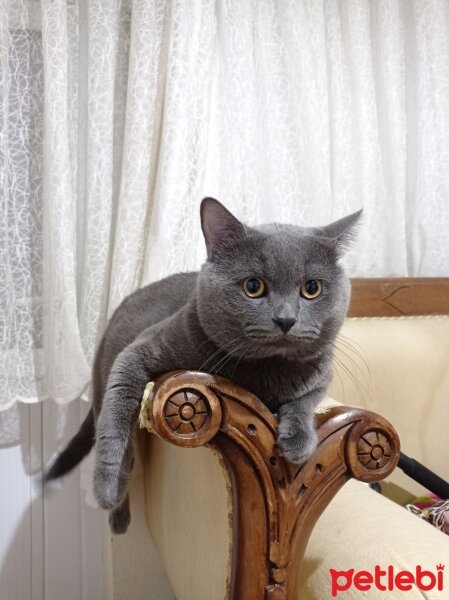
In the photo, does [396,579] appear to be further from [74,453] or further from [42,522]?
[42,522]

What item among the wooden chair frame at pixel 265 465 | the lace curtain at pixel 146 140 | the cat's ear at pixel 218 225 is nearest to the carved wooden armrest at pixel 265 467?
the wooden chair frame at pixel 265 465

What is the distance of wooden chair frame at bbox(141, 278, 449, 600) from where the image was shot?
2.19ft

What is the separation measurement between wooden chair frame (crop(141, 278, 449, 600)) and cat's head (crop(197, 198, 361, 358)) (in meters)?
0.09

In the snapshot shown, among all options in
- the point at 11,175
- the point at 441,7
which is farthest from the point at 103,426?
the point at 441,7

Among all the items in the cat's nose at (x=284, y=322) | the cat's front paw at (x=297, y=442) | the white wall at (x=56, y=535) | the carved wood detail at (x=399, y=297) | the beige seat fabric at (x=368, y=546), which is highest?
the cat's nose at (x=284, y=322)

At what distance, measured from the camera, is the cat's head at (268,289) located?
2.41 feet

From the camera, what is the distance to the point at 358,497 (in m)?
0.85

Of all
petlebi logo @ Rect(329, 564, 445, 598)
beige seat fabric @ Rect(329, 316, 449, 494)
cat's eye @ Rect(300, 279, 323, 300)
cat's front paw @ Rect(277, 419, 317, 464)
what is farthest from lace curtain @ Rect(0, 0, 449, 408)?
→ petlebi logo @ Rect(329, 564, 445, 598)

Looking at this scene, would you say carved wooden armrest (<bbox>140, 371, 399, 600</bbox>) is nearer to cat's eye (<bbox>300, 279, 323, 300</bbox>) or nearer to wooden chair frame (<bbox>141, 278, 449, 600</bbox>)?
wooden chair frame (<bbox>141, 278, 449, 600</bbox>)

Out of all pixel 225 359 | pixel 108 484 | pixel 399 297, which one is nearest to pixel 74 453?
pixel 108 484

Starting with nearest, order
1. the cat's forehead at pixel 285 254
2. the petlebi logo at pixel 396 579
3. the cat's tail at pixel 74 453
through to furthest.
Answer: the petlebi logo at pixel 396 579 < the cat's forehead at pixel 285 254 < the cat's tail at pixel 74 453

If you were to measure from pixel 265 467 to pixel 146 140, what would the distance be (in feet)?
2.93

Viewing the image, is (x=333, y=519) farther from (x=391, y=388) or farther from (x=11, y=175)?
(x=11, y=175)

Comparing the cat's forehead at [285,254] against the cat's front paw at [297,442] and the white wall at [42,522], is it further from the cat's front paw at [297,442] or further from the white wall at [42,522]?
the white wall at [42,522]
